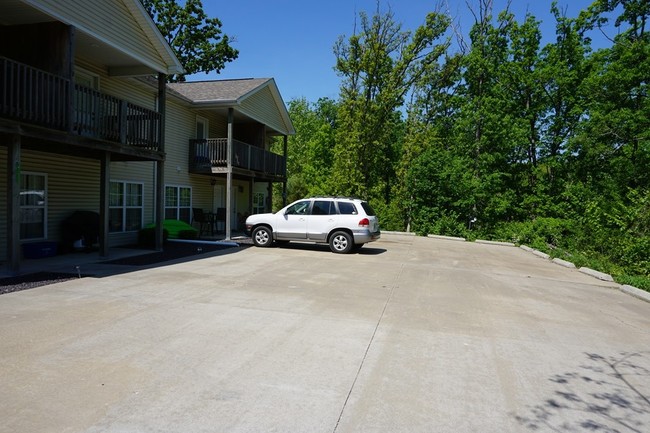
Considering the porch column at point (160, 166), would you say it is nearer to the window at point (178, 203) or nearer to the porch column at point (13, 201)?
the window at point (178, 203)

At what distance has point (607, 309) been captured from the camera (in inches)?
319

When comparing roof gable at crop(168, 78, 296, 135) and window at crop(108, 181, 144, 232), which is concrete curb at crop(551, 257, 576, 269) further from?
window at crop(108, 181, 144, 232)

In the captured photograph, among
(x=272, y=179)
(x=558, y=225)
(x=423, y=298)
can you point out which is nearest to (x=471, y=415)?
(x=423, y=298)

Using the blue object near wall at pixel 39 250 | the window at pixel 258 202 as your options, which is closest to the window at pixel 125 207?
the blue object near wall at pixel 39 250

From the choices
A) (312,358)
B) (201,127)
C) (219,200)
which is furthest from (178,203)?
(312,358)

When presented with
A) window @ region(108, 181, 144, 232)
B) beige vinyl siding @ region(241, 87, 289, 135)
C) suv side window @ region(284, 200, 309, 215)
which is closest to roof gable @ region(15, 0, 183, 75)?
window @ region(108, 181, 144, 232)

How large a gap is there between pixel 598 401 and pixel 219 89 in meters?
19.5

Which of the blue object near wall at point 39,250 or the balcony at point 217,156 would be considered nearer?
the blue object near wall at point 39,250

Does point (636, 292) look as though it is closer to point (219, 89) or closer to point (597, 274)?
point (597, 274)

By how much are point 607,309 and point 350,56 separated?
26305 millimetres

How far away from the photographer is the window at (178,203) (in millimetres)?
17609

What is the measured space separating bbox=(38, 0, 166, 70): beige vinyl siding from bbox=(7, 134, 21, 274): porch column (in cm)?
341

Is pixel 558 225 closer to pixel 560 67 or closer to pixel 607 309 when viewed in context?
pixel 560 67

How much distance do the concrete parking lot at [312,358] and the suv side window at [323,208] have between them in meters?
5.74
